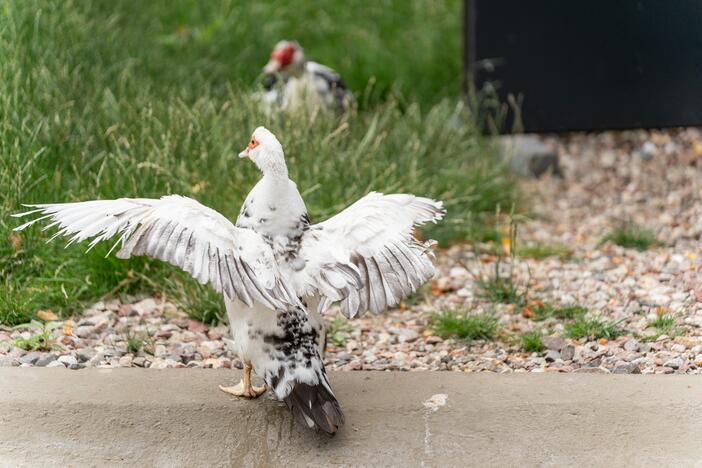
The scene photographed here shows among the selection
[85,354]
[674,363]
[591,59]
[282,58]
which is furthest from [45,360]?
[591,59]

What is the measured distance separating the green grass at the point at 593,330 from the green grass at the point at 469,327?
283 mm

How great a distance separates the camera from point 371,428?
11.0 ft

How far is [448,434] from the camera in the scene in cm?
333

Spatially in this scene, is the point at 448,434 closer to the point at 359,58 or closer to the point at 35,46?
the point at 35,46

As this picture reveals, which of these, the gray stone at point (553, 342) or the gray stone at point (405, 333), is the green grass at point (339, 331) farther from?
the gray stone at point (553, 342)

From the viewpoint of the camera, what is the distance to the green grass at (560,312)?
4.46 m

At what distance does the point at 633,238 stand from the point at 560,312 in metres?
1.12

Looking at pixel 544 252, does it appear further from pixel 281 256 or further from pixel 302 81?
pixel 281 256

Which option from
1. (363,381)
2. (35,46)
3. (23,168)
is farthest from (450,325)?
(35,46)

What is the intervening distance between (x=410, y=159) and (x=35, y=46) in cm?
193

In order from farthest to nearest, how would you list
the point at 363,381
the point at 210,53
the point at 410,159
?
the point at 210,53 < the point at 410,159 < the point at 363,381

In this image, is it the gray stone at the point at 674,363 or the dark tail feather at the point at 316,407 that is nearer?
the dark tail feather at the point at 316,407

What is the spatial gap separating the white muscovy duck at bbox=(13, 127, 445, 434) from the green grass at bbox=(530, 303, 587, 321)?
107cm

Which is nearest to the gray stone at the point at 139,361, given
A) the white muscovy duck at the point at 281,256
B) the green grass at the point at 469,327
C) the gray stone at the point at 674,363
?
the white muscovy duck at the point at 281,256
